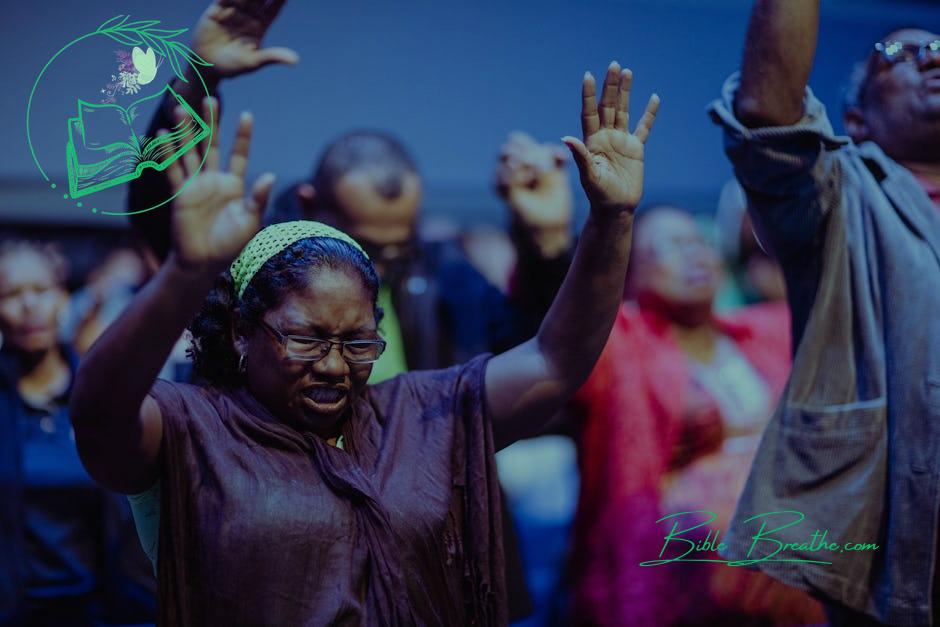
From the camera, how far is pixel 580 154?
1.58 metres

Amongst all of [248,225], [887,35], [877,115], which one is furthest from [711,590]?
[248,225]

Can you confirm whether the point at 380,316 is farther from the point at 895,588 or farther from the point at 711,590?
the point at 711,590

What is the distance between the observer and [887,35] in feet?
7.13

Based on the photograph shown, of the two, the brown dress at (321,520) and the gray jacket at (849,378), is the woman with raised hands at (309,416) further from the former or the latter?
the gray jacket at (849,378)

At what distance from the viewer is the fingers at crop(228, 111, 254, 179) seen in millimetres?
1289

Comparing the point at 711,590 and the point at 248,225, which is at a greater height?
the point at 248,225

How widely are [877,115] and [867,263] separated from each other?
0.41 meters

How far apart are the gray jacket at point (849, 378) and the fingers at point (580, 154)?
1.51 feet

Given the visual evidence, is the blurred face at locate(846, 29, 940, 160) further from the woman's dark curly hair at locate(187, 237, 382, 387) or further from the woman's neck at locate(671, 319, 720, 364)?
the woman's dark curly hair at locate(187, 237, 382, 387)

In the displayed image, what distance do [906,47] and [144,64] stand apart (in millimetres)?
1562

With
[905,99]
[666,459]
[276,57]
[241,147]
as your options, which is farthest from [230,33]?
[666,459]

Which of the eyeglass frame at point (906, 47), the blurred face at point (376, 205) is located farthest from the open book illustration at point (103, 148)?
the eyeglass frame at point (906, 47)

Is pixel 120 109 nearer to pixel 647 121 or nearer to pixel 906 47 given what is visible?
pixel 647 121

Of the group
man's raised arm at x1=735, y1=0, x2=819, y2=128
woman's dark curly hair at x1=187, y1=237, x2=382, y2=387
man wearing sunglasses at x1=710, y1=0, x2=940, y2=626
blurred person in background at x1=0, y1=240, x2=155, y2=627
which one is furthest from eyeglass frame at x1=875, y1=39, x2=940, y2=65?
blurred person in background at x1=0, y1=240, x2=155, y2=627
